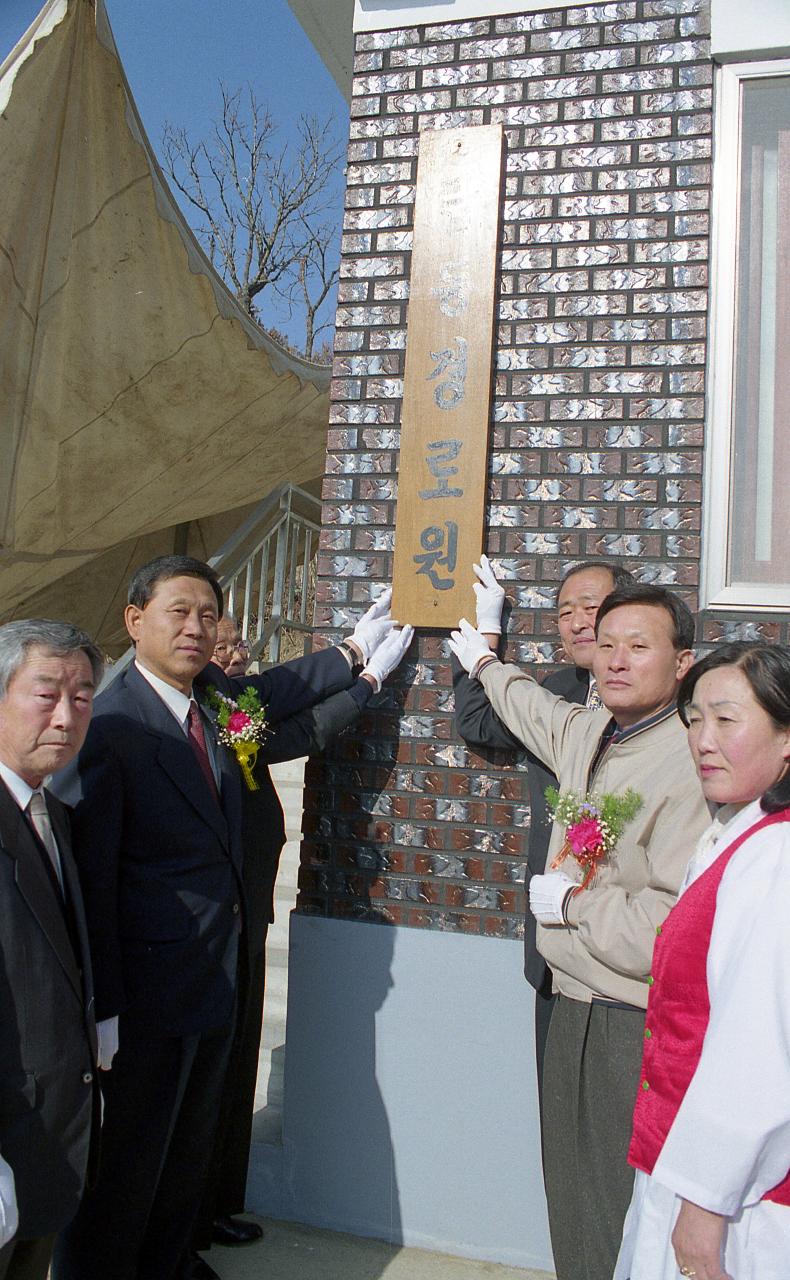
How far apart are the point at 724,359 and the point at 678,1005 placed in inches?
94.3

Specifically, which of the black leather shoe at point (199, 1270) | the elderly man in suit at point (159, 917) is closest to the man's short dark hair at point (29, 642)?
the elderly man in suit at point (159, 917)

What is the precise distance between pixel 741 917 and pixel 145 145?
17.8 ft

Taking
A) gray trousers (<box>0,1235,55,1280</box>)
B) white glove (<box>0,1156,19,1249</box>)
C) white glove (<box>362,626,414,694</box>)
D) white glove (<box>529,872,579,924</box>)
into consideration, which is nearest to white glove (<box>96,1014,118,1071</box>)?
gray trousers (<box>0,1235,55,1280</box>)

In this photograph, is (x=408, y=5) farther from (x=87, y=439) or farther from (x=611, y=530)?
(x=87, y=439)

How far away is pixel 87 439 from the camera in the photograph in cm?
609

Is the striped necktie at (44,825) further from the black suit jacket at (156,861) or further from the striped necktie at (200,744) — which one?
the striped necktie at (200,744)

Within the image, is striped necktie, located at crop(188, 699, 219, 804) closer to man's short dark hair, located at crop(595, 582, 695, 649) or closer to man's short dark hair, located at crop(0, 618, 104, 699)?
man's short dark hair, located at crop(0, 618, 104, 699)

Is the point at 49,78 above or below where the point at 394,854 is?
above

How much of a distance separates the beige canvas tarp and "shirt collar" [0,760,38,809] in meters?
3.66

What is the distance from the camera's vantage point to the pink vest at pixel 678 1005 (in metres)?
1.74

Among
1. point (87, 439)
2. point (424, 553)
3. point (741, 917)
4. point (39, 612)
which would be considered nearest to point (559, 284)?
point (424, 553)

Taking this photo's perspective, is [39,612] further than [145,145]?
Yes

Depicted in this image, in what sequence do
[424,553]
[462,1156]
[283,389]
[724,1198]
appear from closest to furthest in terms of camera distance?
[724,1198] < [462,1156] < [424,553] < [283,389]

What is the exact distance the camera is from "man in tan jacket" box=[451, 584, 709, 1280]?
2.32 metres
